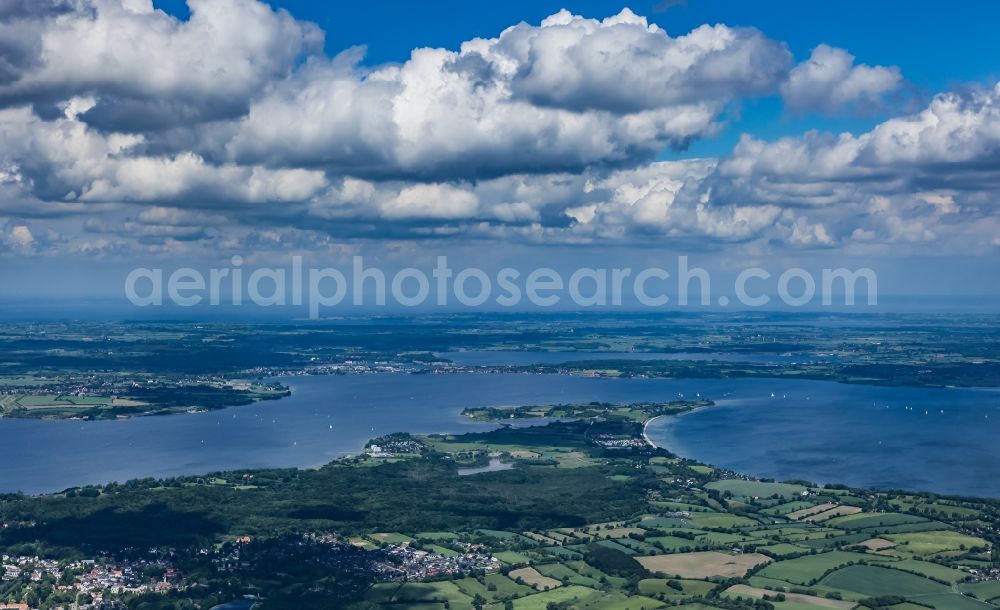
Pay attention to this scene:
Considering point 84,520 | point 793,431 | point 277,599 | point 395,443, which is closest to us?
point 277,599

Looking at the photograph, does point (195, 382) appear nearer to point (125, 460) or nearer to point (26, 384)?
point (26, 384)

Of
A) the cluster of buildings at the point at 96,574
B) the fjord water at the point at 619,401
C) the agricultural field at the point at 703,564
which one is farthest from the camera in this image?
the fjord water at the point at 619,401

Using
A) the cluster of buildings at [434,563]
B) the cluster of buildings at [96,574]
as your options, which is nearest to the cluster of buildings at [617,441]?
the cluster of buildings at [434,563]

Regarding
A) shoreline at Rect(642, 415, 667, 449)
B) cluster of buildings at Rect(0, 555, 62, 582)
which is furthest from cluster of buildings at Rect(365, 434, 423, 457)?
cluster of buildings at Rect(0, 555, 62, 582)

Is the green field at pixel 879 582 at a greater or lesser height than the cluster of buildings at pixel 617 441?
greater

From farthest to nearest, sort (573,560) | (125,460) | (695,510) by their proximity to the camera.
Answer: (125,460) < (695,510) < (573,560)

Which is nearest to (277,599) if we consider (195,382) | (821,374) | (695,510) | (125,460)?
(695,510)

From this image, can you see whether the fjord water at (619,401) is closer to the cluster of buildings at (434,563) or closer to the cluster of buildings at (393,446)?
the cluster of buildings at (393,446)

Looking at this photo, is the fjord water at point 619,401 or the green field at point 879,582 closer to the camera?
the green field at point 879,582
